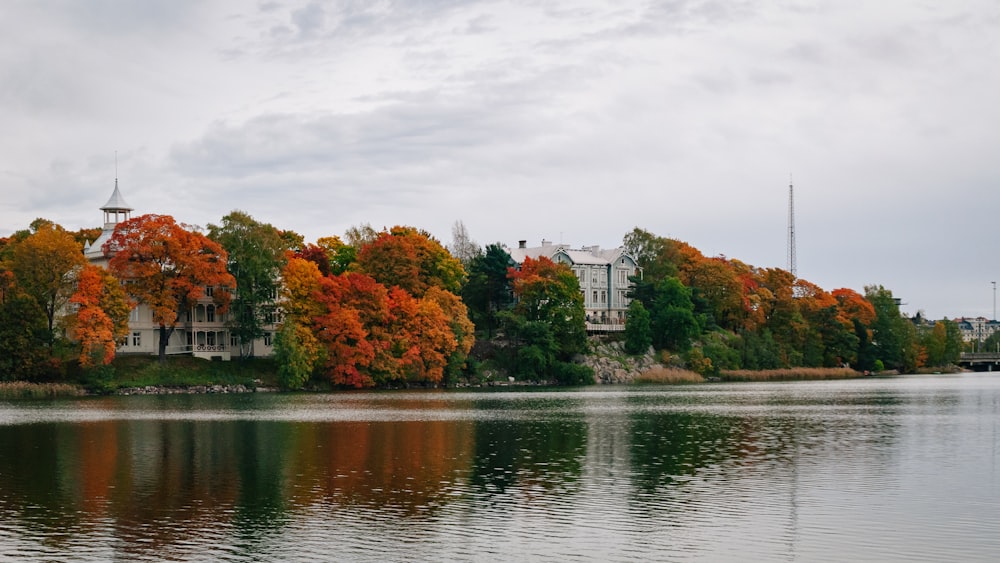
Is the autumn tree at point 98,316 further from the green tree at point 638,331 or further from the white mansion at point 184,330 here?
the green tree at point 638,331

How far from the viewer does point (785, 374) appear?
119375mm

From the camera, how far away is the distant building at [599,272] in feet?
427

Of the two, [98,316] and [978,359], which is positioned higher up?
[98,316]

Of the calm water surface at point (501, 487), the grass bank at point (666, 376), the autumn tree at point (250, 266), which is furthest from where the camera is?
the grass bank at point (666, 376)

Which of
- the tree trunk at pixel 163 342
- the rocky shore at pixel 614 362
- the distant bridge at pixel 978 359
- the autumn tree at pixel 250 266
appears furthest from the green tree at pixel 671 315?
the distant bridge at pixel 978 359

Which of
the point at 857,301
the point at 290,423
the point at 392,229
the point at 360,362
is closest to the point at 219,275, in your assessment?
the point at 360,362

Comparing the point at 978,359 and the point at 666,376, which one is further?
the point at 978,359

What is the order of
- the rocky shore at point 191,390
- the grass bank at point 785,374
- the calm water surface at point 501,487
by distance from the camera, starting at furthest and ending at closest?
the grass bank at point 785,374 → the rocky shore at point 191,390 → the calm water surface at point 501,487


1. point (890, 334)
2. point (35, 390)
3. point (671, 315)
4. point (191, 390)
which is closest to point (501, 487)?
point (35, 390)

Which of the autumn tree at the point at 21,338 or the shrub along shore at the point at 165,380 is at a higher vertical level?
the autumn tree at the point at 21,338

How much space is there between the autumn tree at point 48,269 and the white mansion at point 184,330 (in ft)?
24.7

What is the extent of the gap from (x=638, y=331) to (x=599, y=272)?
21.2m

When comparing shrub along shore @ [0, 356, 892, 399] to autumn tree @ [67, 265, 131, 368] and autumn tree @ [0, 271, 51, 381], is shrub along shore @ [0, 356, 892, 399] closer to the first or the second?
autumn tree @ [0, 271, 51, 381]

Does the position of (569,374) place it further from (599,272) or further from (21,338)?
(21,338)
